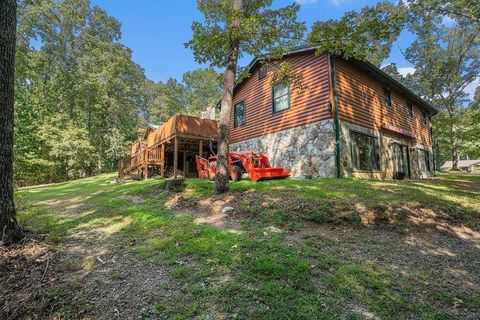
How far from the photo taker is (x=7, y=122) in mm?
3877

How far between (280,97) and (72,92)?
25.9m

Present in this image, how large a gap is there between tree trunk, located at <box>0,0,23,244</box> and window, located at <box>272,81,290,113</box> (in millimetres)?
9978

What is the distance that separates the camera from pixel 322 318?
8.25 ft

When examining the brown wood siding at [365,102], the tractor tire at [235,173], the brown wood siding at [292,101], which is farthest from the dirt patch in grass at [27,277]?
the brown wood siding at [365,102]

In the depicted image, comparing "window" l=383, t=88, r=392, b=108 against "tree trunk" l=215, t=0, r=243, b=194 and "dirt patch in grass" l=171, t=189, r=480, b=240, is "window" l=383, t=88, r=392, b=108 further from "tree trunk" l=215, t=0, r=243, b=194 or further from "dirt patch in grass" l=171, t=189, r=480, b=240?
"tree trunk" l=215, t=0, r=243, b=194

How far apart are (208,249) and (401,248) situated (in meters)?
3.27

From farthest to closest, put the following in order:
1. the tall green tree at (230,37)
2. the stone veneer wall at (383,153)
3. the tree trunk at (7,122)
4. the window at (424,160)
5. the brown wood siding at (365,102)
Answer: the window at (424,160), the brown wood siding at (365,102), the stone veneer wall at (383,153), the tall green tree at (230,37), the tree trunk at (7,122)

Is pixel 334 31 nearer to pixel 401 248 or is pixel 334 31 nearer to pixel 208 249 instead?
pixel 401 248

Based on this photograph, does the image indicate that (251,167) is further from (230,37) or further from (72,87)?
(72,87)

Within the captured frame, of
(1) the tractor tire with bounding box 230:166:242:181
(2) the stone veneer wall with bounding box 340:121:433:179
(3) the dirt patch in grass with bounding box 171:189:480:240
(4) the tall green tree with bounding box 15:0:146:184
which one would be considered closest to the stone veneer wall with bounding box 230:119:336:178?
(2) the stone veneer wall with bounding box 340:121:433:179

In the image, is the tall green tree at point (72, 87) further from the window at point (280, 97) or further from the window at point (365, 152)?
the window at point (365, 152)

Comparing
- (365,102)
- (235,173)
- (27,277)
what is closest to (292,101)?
(365,102)

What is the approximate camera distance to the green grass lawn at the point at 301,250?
8.99ft

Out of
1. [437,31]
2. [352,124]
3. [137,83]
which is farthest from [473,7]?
[137,83]
